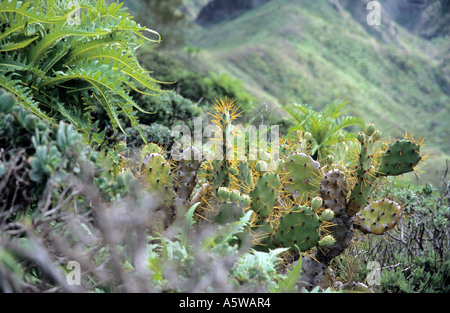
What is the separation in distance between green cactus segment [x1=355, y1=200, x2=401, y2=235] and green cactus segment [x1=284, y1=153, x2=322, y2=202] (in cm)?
38

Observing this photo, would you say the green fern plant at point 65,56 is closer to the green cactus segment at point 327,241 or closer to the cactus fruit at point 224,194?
the cactus fruit at point 224,194

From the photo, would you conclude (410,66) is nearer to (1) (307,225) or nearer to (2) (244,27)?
(2) (244,27)

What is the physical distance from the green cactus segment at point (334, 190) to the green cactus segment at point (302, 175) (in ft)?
0.96

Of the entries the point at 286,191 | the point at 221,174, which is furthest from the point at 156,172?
the point at 286,191

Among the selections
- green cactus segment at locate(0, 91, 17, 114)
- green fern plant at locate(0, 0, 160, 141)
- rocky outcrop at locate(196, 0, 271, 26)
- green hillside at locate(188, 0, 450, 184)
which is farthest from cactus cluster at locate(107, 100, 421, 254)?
rocky outcrop at locate(196, 0, 271, 26)

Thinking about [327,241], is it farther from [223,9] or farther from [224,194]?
[223,9]

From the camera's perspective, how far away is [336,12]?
31.8 meters

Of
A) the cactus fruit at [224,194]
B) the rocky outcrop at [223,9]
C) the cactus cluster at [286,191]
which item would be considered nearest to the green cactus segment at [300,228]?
the cactus cluster at [286,191]

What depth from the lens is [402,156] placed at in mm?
2828

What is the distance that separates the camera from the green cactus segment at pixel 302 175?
2.90 m

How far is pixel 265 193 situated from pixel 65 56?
5.56 feet

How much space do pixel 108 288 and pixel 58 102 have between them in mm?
1442

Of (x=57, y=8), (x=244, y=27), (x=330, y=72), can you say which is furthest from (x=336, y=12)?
(x=57, y=8)

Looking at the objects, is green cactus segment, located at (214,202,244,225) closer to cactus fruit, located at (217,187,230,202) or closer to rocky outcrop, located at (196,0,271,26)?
cactus fruit, located at (217,187,230,202)
